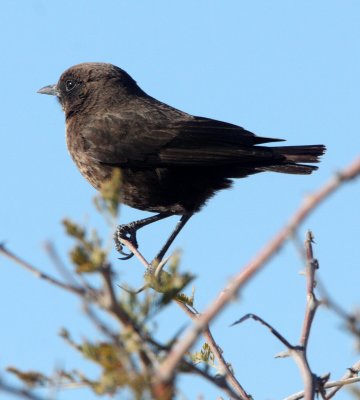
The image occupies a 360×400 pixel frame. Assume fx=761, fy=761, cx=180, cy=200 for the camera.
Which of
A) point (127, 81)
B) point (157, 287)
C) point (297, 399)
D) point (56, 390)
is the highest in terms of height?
point (127, 81)

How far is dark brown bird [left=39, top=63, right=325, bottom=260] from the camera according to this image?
619 cm

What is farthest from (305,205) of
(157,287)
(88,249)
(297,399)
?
(297,399)

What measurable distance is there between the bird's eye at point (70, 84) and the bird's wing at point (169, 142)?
106cm

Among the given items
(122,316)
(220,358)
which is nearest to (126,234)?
(220,358)

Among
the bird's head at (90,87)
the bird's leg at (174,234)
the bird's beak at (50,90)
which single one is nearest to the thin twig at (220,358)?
the bird's leg at (174,234)

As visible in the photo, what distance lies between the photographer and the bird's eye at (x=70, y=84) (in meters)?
7.71

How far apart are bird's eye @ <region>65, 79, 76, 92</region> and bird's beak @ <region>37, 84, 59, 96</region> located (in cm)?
14

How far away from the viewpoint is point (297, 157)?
19.8ft

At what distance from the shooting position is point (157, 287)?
1.87 meters

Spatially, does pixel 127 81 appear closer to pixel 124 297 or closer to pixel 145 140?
pixel 145 140

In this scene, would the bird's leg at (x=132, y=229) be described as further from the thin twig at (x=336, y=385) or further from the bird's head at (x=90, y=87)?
the thin twig at (x=336, y=385)

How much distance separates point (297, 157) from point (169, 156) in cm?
110

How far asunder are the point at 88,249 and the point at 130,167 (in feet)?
16.9

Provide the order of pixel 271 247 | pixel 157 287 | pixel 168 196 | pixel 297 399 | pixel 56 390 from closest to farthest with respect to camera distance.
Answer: pixel 271 247 < pixel 56 390 < pixel 157 287 < pixel 297 399 < pixel 168 196
